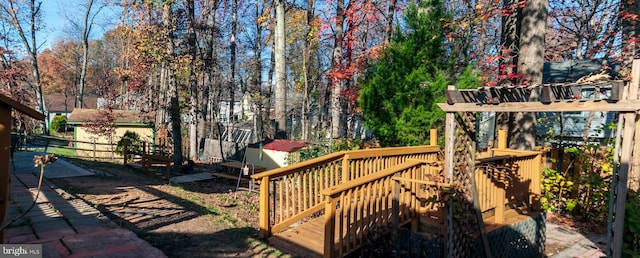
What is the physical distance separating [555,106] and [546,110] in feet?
0.30

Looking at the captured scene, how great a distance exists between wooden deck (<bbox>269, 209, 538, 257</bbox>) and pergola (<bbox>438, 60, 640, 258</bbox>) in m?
0.97

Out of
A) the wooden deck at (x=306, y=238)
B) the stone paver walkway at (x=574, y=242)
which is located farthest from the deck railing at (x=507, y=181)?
the stone paver walkway at (x=574, y=242)

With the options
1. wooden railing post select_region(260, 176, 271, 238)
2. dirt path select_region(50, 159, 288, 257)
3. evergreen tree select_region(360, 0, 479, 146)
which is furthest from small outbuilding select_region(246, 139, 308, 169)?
wooden railing post select_region(260, 176, 271, 238)

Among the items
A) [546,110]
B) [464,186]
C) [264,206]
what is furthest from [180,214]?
[546,110]

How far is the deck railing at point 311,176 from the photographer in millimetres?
4805

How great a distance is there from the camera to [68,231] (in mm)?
4379

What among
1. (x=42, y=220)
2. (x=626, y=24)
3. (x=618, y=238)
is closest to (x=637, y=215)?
(x=618, y=238)

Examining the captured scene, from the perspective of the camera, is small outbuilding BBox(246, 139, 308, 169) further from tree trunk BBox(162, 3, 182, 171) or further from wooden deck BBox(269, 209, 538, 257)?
wooden deck BBox(269, 209, 538, 257)

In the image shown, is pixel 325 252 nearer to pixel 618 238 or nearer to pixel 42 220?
pixel 618 238

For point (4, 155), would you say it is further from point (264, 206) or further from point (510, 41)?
point (510, 41)

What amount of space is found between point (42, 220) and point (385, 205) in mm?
4499

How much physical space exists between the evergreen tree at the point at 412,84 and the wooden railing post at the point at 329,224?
4.56 metres

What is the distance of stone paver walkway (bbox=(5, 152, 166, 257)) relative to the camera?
3.84 metres

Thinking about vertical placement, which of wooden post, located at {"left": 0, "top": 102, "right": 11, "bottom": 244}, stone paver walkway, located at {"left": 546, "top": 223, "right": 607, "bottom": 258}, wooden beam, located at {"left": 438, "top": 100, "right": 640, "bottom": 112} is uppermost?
wooden beam, located at {"left": 438, "top": 100, "right": 640, "bottom": 112}
